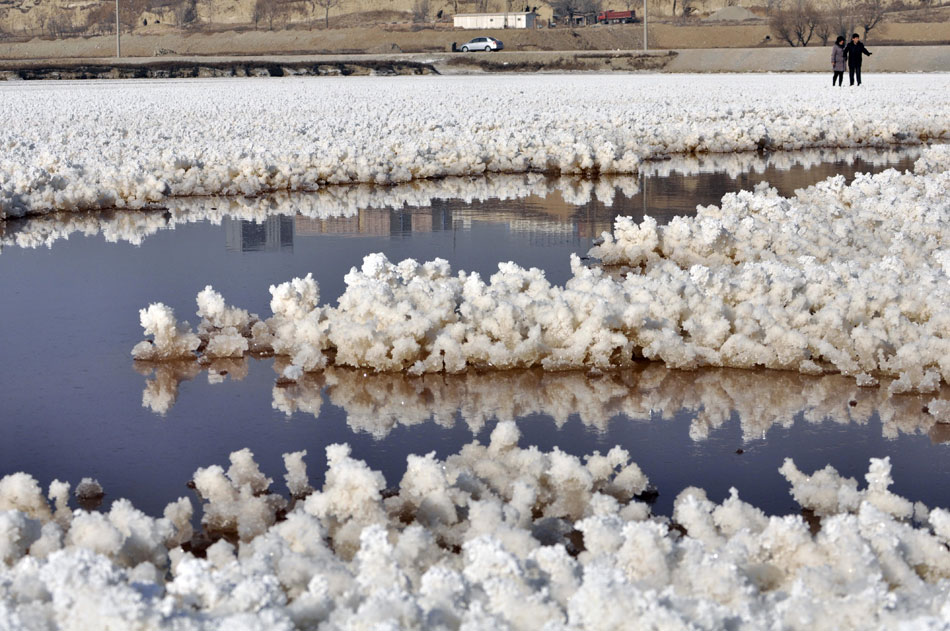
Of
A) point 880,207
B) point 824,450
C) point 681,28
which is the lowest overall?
point 824,450

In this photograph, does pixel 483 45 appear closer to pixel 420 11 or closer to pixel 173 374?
pixel 420 11

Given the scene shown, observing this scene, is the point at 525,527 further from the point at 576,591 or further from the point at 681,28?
the point at 681,28

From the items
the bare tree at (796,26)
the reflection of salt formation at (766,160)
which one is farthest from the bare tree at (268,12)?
the reflection of salt formation at (766,160)

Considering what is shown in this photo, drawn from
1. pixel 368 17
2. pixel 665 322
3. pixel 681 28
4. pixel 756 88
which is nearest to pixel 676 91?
pixel 756 88

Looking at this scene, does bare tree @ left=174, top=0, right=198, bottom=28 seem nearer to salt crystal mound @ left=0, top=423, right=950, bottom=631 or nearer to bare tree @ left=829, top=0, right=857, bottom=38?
bare tree @ left=829, top=0, right=857, bottom=38

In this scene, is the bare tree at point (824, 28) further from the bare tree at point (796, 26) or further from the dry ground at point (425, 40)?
the dry ground at point (425, 40)

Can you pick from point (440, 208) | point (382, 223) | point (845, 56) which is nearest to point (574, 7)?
point (845, 56)

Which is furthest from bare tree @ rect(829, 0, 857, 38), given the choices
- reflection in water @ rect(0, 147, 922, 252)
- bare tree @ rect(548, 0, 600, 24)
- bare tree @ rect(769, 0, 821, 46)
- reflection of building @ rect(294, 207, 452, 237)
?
reflection of building @ rect(294, 207, 452, 237)
